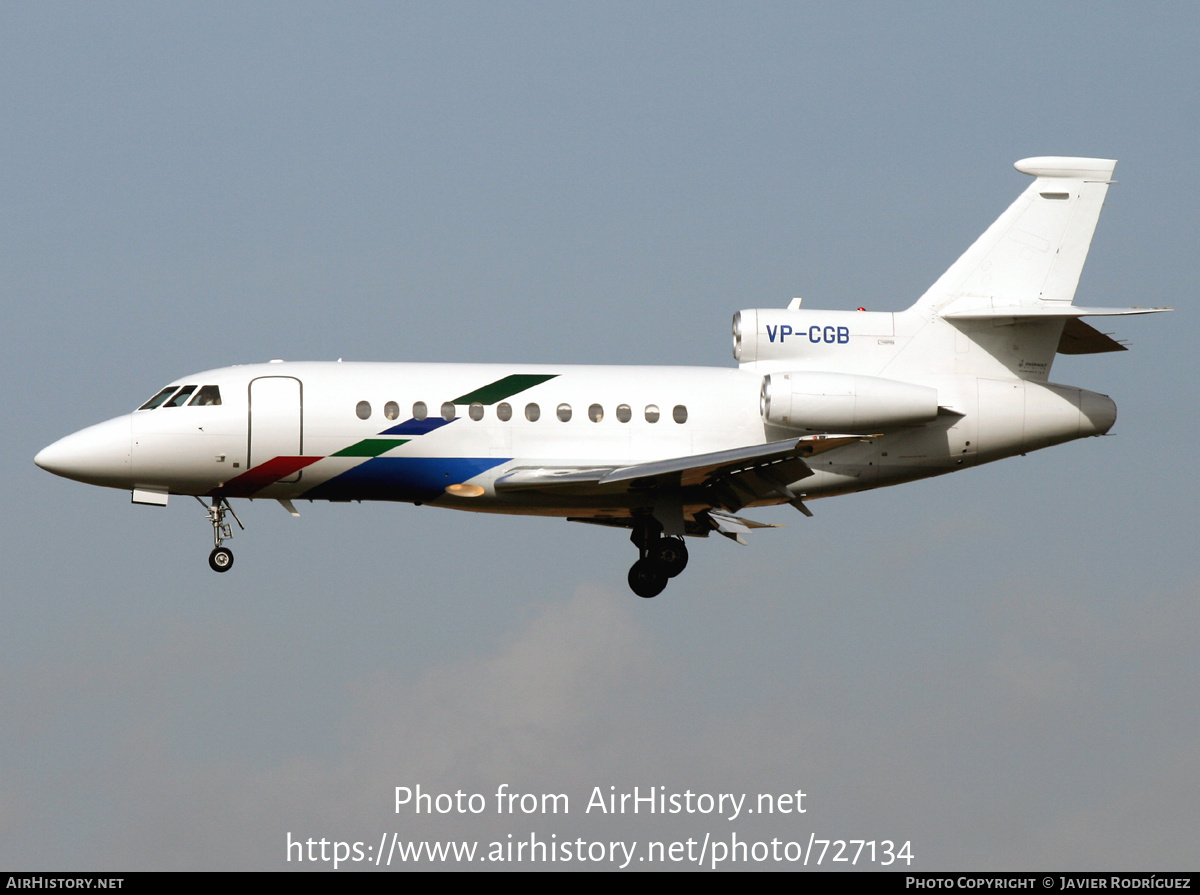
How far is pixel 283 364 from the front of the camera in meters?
32.6

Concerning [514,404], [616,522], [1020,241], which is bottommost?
[616,522]

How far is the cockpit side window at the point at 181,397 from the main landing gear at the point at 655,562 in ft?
27.7

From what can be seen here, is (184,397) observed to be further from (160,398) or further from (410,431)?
(410,431)

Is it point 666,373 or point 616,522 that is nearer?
point 666,373

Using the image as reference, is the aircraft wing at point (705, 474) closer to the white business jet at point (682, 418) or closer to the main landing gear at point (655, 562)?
the white business jet at point (682, 418)

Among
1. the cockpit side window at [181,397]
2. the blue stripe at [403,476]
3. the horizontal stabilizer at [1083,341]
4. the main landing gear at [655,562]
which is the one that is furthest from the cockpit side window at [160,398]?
the horizontal stabilizer at [1083,341]

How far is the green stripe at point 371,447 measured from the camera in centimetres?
3175

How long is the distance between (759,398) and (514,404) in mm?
4412

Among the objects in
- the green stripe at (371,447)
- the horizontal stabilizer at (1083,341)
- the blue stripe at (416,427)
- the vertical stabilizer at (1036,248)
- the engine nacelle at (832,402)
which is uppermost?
the vertical stabilizer at (1036,248)

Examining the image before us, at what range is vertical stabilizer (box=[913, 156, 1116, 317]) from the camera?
3431 cm

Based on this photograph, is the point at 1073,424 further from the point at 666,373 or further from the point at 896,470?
the point at 666,373

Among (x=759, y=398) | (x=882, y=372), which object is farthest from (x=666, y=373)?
(x=882, y=372)

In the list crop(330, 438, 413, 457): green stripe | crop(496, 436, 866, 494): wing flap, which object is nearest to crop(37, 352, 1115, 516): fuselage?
crop(330, 438, 413, 457): green stripe

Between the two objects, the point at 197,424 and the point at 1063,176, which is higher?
the point at 1063,176
